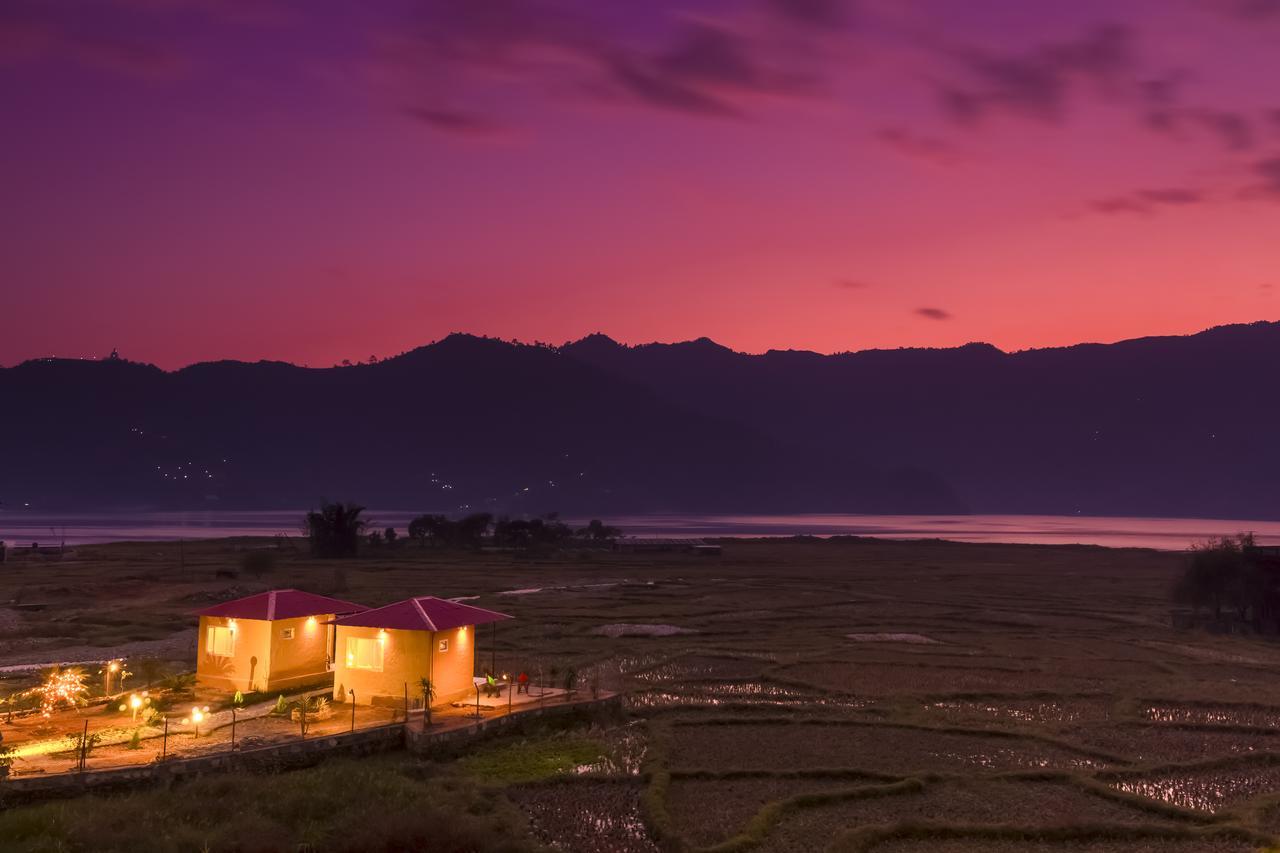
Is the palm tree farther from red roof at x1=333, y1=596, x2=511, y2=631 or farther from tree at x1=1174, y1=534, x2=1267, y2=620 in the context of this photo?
tree at x1=1174, y1=534, x2=1267, y2=620

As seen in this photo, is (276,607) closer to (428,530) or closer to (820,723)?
(820,723)

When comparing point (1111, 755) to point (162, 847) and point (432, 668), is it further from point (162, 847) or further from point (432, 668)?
point (162, 847)

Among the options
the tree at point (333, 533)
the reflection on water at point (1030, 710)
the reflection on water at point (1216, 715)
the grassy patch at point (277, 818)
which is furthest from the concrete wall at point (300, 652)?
the tree at point (333, 533)

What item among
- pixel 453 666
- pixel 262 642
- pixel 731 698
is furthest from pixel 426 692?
pixel 731 698

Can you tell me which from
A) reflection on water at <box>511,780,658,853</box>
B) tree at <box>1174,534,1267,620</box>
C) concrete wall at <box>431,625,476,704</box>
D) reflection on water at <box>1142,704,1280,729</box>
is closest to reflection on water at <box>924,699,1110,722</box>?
reflection on water at <box>1142,704,1280,729</box>

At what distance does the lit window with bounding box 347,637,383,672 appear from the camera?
105 ft

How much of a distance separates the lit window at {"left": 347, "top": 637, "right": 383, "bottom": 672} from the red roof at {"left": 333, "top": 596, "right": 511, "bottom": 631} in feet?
2.19

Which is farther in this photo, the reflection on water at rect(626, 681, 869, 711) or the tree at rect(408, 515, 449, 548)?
the tree at rect(408, 515, 449, 548)

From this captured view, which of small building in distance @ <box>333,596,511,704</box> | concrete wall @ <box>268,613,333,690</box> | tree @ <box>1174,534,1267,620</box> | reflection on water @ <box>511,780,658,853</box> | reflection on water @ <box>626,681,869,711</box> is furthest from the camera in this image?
tree @ <box>1174,534,1267,620</box>

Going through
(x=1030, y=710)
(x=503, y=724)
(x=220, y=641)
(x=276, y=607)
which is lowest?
(x=1030, y=710)

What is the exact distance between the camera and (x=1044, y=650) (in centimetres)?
4981

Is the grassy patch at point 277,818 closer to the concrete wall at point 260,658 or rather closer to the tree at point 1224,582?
the concrete wall at point 260,658

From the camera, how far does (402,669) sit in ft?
104

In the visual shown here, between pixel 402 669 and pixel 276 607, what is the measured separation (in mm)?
5898
